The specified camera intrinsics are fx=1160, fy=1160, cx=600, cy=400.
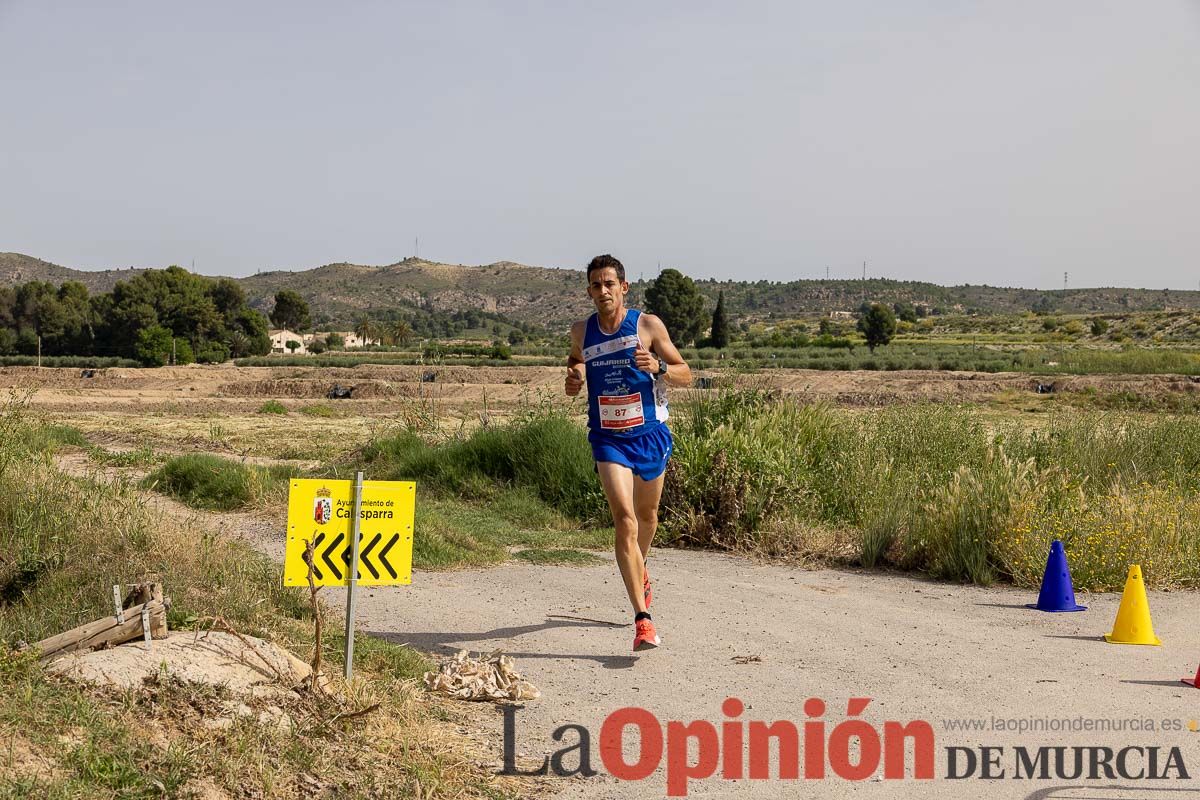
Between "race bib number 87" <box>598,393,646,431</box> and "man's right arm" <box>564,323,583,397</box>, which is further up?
"man's right arm" <box>564,323,583,397</box>

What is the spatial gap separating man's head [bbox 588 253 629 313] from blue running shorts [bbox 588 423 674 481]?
780 millimetres

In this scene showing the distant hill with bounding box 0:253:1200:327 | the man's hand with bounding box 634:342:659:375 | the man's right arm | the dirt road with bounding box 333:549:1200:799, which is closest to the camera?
the dirt road with bounding box 333:549:1200:799

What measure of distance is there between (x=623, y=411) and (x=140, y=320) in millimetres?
75986

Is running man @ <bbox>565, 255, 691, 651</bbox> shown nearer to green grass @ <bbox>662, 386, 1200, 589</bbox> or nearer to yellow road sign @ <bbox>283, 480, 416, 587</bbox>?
yellow road sign @ <bbox>283, 480, 416, 587</bbox>

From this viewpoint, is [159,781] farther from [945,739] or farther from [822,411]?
[822,411]

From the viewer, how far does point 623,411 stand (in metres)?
6.93

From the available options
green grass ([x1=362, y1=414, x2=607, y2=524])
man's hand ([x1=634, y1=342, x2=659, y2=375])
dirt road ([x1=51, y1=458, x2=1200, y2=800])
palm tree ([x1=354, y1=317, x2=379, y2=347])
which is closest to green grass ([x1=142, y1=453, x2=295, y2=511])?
green grass ([x1=362, y1=414, x2=607, y2=524])

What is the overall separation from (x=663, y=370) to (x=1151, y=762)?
3.31 metres

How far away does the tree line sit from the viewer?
7712 cm

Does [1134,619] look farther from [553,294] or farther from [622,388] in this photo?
[553,294]

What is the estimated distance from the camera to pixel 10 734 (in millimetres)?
4219

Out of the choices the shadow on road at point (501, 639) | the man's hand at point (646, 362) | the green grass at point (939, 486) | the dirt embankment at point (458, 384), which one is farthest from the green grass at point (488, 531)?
the dirt embankment at point (458, 384)

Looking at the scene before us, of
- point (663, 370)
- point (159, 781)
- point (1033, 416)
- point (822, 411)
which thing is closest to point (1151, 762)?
point (663, 370)

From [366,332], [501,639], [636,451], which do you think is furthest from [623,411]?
[366,332]
